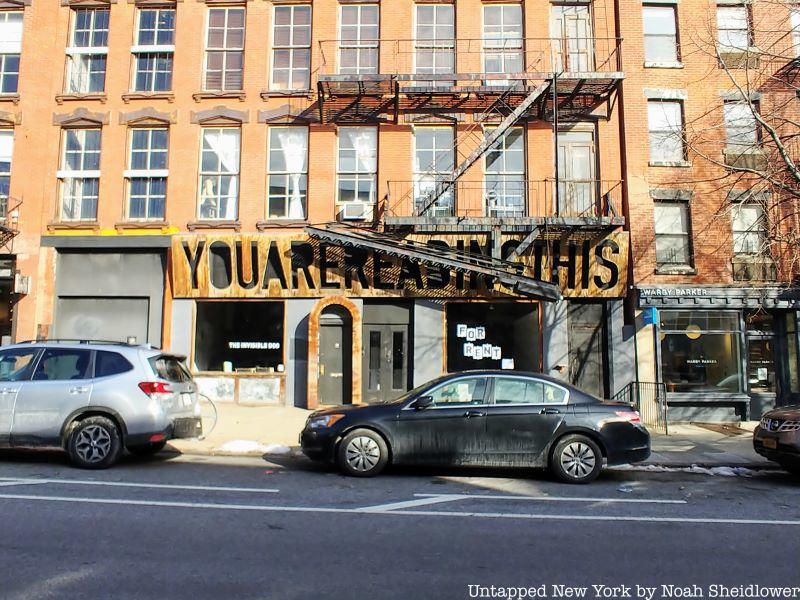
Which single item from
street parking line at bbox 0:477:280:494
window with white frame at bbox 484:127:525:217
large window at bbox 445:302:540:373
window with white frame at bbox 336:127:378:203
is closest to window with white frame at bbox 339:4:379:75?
window with white frame at bbox 336:127:378:203

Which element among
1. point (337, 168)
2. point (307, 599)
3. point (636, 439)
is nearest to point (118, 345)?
point (307, 599)

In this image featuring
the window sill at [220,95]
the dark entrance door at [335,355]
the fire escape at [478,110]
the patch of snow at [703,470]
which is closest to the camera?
the patch of snow at [703,470]

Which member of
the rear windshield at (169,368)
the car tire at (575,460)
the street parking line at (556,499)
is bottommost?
the street parking line at (556,499)

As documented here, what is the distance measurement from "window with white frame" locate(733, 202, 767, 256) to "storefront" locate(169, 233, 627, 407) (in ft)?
9.81

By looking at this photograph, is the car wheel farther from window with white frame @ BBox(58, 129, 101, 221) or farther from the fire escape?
window with white frame @ BBox(58, 129, 101, 221)

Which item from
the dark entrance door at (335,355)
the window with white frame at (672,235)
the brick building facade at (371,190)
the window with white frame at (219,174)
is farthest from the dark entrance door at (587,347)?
the window with white frame at (219,174)

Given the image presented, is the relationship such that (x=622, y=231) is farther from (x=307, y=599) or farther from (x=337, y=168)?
(x=307, y=599)

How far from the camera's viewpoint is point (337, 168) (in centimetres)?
1600

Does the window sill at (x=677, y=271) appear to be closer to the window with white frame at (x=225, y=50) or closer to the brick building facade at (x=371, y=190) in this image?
the brick building facade at (x=371, y=190)

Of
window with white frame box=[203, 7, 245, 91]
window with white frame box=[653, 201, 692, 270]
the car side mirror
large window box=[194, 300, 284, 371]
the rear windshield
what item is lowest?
the car side mirror

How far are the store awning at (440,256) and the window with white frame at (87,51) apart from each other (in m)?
8.21

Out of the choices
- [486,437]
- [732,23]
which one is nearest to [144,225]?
[486,437]

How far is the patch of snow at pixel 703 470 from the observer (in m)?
9.21

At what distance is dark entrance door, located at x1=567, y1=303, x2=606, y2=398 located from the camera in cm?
1527
